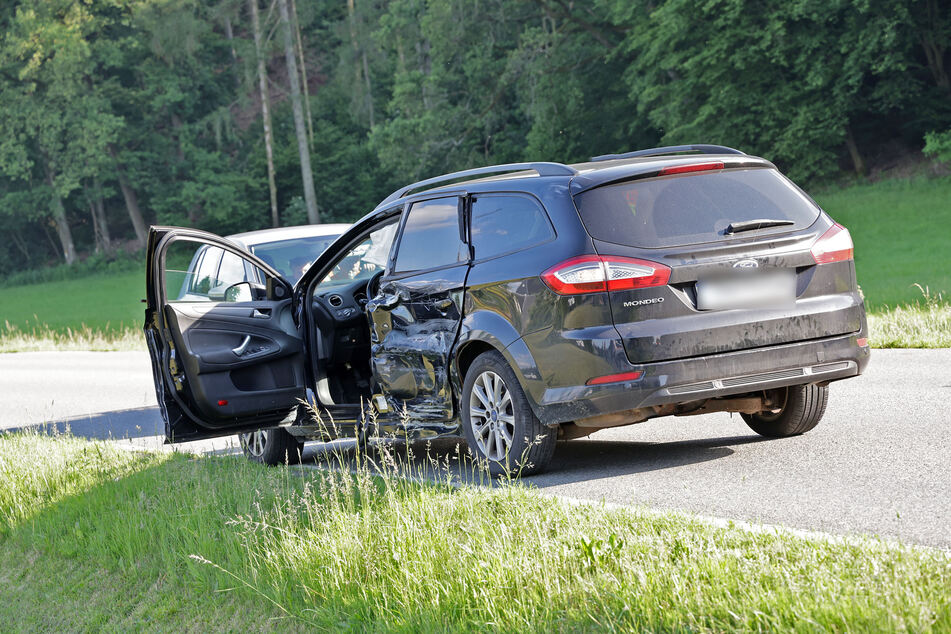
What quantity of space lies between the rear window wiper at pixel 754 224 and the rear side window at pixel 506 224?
1029 millimetres

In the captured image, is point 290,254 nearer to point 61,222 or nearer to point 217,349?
point 217,349

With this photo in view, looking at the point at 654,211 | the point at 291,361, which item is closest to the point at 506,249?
the point at 654,211

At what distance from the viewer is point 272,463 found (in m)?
8.93

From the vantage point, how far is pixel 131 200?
74.2 metres

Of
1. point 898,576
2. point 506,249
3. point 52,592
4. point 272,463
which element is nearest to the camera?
point 898,576

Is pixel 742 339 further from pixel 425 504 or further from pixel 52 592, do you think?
pixel 52 592

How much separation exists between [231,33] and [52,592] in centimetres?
7662

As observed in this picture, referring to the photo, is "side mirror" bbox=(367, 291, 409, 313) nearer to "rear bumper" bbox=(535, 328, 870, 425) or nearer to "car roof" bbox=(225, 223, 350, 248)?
"rear bumper" bbox=(535, 328, 870, 425)

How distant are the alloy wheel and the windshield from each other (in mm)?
5826

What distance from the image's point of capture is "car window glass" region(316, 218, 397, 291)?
867 cm

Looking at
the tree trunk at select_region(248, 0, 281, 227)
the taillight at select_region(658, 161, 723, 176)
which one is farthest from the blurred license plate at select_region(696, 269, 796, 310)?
the tree trunk at select_region(248, 0, 281, 227)

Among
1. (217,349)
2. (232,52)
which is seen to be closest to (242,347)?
(217,349)

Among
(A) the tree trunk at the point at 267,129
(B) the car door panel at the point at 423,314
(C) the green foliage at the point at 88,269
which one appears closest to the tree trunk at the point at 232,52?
(A) the tree trunk at the point at 267,129

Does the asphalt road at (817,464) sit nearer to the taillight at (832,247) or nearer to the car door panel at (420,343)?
the car door panel at (420,343)
